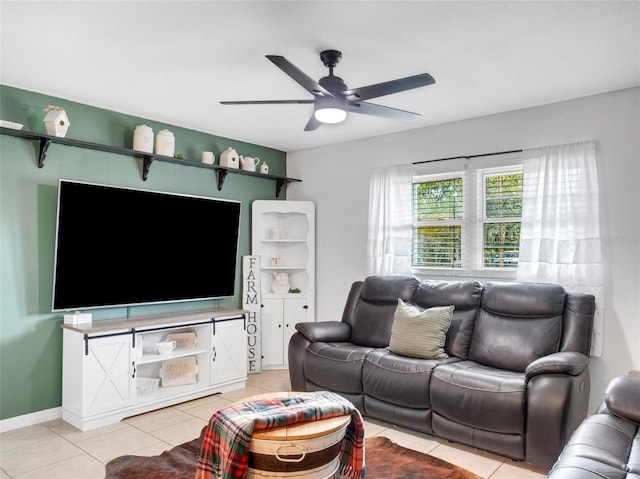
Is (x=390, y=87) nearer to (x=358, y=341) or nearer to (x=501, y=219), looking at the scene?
(x=501, y=219)

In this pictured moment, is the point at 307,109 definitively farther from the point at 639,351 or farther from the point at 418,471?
the point at 639,351

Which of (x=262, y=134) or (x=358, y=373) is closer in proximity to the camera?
(x=358, y=373)

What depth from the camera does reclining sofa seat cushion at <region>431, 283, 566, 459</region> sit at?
2.78 metres

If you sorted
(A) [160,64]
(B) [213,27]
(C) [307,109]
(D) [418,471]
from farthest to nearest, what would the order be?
(C) [307,109] < (A) [160,64] < (D) [418,471] < (B) [213,27]

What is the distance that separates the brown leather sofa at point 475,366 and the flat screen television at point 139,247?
123 cm

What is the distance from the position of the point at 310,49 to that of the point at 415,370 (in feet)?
7.41

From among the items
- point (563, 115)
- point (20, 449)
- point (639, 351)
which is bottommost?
point (20, 449)

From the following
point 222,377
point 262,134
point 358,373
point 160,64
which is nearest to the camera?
point 160,64

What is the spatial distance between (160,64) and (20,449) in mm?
2749

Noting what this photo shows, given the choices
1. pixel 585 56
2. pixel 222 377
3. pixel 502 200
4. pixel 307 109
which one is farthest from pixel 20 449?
pixel 585 56

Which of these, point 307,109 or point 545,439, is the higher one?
point 307,109

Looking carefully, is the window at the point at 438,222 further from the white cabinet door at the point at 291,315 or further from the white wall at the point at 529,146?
the white cabinet door at the point at 291,315

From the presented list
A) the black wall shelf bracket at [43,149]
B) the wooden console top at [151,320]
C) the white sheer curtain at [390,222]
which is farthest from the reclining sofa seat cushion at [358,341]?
the black wall shelf bracket at [43,149]

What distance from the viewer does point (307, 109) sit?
3930 mm
